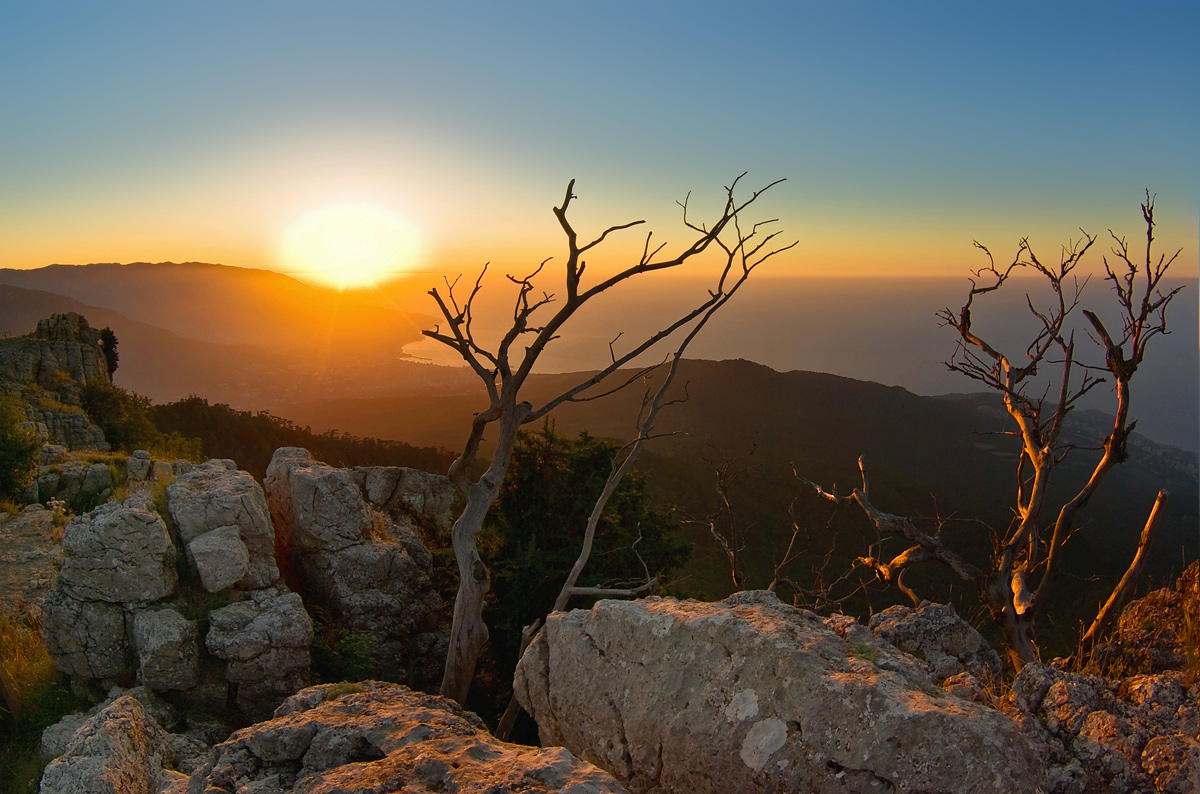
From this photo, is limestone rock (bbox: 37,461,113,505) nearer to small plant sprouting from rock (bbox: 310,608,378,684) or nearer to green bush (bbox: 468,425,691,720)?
small plant sprouting from rock (bbox: 310,608,378,684)

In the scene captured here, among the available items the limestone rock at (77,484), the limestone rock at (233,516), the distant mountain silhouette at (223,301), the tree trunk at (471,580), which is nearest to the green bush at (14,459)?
the limestone rock at (77,484)

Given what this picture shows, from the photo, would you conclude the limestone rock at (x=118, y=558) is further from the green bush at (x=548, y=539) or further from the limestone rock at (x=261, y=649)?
the green bush at (x=548, y=539)

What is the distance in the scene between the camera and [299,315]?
439ft

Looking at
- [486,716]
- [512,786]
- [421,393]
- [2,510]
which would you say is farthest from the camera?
[421,393]

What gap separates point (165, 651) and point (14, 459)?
849 centimetres

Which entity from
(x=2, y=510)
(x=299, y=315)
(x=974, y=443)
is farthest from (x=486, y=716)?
(x=299, y=315)

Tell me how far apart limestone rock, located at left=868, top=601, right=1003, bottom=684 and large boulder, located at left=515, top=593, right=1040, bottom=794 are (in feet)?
4.18

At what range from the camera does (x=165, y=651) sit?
301 inches

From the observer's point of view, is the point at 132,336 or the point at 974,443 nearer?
the point at 974,443

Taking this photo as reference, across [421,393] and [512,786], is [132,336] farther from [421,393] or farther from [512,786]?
[512,786]

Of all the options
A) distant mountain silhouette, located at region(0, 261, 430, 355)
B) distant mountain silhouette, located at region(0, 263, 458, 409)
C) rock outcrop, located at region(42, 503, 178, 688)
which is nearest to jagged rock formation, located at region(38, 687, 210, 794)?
rock outcrop, located at region(42, 503, 178, 688)

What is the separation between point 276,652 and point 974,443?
290 feet

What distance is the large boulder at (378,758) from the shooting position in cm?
321

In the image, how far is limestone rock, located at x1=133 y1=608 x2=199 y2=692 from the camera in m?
7.55
